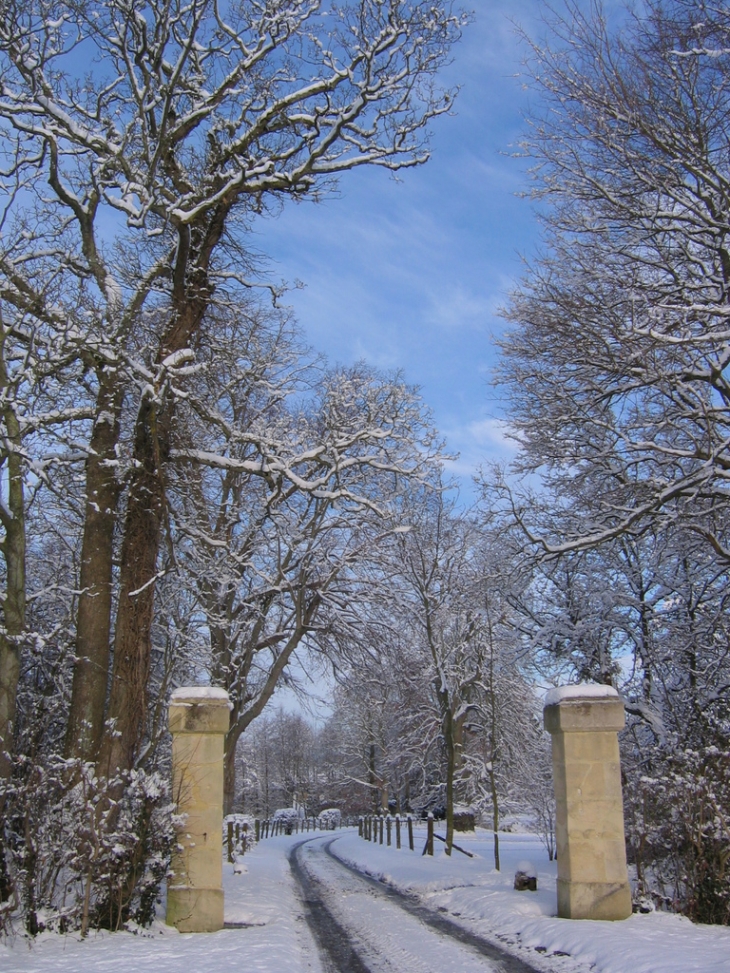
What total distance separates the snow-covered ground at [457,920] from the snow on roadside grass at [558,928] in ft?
0.03

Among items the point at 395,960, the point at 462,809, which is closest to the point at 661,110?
the point at 395,960

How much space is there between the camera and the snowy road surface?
6.96m

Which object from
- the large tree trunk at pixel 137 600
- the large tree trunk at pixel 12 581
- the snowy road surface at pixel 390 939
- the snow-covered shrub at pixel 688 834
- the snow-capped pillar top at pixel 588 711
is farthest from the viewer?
the large tree trunk at pixel 137 600

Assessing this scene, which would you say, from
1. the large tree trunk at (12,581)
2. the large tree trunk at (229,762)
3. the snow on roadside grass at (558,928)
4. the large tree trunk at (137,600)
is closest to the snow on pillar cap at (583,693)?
the snow on roadside grass at (558,928)

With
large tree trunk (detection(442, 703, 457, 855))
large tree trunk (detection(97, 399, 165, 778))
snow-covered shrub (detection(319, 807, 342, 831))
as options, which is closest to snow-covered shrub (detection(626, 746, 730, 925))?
large tree trunk (detection(97, 399, 165, 778))

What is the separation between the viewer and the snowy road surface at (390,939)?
696 centimetres

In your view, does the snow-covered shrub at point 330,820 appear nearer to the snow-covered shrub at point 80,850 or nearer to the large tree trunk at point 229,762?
the large tree trunk at point 229,762

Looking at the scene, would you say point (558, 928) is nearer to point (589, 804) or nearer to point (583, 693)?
point (589, 804)

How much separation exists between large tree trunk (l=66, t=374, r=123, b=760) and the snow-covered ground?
2.42 metres

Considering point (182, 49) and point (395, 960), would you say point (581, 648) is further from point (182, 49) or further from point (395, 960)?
point (182, 49)

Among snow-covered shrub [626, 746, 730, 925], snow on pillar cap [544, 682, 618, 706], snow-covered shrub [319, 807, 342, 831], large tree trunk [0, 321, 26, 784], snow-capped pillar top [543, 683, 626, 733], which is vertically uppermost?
large tree trunk [0, 321, 26, 784]

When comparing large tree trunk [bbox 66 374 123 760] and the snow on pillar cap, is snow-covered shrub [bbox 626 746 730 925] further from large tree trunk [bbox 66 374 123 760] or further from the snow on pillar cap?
large tree trunk [bbox 66 374 123 760]

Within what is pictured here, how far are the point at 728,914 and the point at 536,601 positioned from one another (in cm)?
1171

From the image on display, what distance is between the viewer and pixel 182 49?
10859 mm
